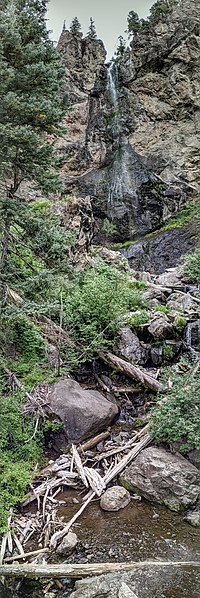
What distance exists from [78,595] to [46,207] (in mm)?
12782

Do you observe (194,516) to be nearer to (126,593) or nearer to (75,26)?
(126,593)

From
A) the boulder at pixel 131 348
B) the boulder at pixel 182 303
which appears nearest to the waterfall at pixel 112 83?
the boulder at pixel 182 303

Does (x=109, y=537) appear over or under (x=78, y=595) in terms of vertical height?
under

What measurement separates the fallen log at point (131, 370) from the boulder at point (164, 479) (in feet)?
7.42

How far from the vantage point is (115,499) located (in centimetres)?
612

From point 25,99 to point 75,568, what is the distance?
6.42 meters

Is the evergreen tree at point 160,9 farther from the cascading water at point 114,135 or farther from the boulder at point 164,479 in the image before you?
the boulder at point 164,479

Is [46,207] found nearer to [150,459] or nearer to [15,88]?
[15,88]

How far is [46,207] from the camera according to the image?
589 inches

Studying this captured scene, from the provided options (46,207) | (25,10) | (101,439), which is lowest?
(101,439)

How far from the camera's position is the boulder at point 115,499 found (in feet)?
19.9

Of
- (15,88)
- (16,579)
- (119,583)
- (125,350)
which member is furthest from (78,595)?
(15,88)

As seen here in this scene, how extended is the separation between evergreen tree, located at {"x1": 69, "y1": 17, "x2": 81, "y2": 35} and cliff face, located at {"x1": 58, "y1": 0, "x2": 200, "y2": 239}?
4110mm

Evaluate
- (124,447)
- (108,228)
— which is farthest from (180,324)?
(108,228)
